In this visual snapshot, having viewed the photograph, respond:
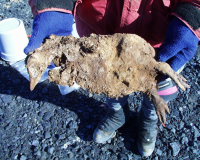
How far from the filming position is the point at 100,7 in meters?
1.70

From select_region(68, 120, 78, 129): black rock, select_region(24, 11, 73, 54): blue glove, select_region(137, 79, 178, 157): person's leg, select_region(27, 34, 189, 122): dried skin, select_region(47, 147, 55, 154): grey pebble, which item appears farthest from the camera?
select_region(68, 120, 78, 129): black rock

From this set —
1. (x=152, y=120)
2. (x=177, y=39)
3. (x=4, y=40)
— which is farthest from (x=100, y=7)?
(x=4, y=40)

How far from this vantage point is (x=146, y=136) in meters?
2.29

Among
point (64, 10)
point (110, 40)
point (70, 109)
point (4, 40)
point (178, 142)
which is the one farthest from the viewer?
point (4, 40)

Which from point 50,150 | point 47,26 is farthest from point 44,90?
point 47,26

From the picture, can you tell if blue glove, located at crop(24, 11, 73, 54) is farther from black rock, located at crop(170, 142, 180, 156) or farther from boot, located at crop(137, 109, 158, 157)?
black rock, located at crop(170, 142, 180, 156)

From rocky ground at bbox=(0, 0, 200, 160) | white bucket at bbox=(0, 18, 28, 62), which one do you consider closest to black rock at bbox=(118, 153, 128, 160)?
rocky ground at bbox=(0, 0, 200, 160)

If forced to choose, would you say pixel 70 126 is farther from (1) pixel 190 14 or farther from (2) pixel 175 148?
(1) pixel 190 14

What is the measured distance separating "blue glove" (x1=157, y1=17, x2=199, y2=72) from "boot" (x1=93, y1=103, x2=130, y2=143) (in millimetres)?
1073

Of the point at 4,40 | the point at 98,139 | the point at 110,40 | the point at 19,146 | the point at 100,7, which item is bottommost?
the point at 19,146

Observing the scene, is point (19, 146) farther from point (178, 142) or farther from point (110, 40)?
point (178, 142)

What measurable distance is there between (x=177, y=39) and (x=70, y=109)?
6.14ft

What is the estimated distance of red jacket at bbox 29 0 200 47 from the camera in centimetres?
156

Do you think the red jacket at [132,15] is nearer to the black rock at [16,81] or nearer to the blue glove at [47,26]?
the blue glove at [47,26]
